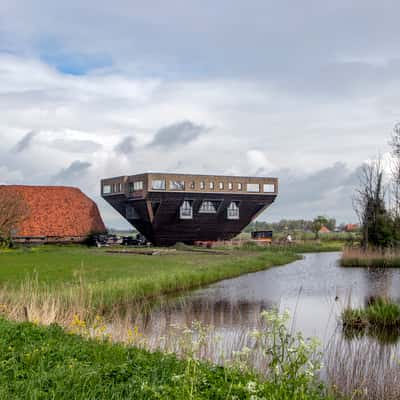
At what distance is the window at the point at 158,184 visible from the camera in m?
37.1

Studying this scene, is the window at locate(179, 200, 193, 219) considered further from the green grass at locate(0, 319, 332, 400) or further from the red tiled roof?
the green grass at locate(0, 319, 332, 400)

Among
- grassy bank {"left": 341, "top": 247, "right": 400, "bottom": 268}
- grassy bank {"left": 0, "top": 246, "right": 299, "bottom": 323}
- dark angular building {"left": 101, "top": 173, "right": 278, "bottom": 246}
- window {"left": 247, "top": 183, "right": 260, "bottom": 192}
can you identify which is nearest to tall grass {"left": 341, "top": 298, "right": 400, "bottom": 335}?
grassy bank {"left": 0, "top": 246, "right": 299, "bottom": 323}

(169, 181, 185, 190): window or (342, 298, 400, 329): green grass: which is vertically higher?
(169, 181, 185, 190): window

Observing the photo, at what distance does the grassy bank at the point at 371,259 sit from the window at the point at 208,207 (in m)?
15.7

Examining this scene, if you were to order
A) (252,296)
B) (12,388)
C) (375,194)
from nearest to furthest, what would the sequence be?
(12,388)
(252,296)
(375,194)

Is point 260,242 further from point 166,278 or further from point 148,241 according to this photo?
point 166,278

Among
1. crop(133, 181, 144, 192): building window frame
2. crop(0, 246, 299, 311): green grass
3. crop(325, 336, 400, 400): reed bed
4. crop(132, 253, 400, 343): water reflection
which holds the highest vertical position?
crop(133, 181, 144, 192): building window frame

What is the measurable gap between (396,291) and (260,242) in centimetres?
2359

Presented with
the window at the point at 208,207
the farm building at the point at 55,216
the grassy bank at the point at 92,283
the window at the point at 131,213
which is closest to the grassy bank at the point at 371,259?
the grassy bank at the point at 92,283

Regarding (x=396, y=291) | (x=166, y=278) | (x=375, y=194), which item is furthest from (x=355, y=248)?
(x=166, y=278)

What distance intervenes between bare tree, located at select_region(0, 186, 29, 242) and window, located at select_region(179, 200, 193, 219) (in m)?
10.8

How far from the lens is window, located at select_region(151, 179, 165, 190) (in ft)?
122

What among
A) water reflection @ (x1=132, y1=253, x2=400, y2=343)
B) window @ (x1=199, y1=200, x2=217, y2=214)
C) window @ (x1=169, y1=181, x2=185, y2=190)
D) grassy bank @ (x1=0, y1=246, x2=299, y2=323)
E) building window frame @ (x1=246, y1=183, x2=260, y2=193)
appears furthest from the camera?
building window frame @ (x1=246, y1=183, x2=260, y2=193)

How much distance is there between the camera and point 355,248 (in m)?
27.0
